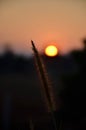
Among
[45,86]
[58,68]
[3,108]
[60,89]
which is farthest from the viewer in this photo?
[58,68]

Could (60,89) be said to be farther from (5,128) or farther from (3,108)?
(5,128)

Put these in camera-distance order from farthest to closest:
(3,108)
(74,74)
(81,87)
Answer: (74,74), (81,87), (3,108)

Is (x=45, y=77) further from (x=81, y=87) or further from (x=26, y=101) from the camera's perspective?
(x=81, y=87)

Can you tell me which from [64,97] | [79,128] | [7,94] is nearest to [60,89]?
[64,97]

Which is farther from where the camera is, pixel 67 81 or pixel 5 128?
pixel 67 81

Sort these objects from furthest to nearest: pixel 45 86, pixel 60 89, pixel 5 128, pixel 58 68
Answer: pixel 58 68 < pixel 60 89 < pixel 5 128 < pixel 45 86

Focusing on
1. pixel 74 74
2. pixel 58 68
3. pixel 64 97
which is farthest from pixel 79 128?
pixel 58 68

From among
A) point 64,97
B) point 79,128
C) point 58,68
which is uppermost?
point 58,68

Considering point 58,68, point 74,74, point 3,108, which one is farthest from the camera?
point 58,68

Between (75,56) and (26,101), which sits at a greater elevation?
(75,56)

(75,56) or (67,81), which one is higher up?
(75,56)
